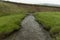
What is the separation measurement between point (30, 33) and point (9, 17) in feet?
1.71

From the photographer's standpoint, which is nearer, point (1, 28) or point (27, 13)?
point (1, 28)

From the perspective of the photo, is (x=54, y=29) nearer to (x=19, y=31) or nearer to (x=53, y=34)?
(x=53, y=34)

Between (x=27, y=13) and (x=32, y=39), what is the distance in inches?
36.3

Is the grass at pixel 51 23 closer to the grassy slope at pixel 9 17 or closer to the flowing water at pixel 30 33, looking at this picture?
the flowing water at pixel 30 33

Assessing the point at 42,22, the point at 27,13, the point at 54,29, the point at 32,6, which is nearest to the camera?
the point at 54,29

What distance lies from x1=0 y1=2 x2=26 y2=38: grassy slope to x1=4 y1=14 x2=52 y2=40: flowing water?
78mm

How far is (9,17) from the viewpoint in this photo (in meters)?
2.26

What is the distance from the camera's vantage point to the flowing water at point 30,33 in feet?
5.84

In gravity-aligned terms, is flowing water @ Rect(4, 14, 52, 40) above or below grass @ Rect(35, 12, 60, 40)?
below

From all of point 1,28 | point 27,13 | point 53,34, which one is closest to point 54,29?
point 53,34

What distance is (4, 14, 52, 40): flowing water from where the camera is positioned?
5.84 feet

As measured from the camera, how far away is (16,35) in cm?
183

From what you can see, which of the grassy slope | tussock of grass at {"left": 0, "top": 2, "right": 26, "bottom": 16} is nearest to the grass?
the grassy slope

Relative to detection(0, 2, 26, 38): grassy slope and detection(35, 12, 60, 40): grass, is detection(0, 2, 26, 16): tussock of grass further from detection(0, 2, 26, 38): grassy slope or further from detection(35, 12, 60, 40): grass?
detection(35, 12, 60, 40): grass
